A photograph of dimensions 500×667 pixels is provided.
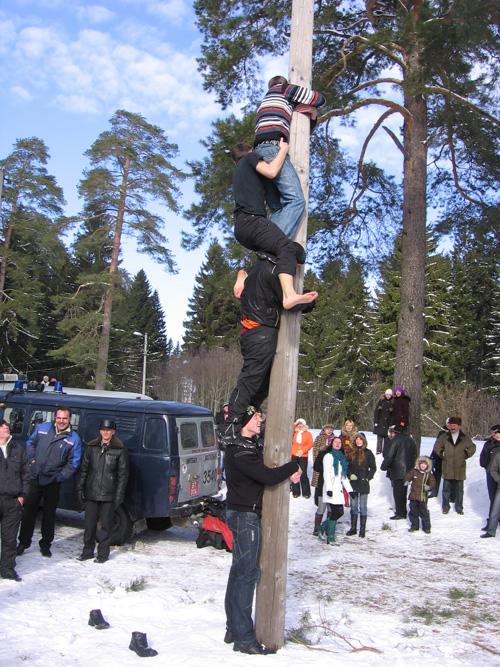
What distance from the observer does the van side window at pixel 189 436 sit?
1016 centimetres

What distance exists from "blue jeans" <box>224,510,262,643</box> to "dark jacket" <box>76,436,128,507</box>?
A: 456cm

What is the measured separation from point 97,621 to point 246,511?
6.68ft

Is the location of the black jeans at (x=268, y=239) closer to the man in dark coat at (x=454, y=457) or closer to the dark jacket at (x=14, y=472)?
the dark jacket at (x=14, y=472)

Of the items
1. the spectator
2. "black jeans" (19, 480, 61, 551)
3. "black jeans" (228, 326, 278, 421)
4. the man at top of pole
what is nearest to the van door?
"black jeans" (19, 480, 61, 551)

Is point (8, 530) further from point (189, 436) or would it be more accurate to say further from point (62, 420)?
point (189, 436)

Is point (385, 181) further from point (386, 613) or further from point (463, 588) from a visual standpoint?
point (386, 613)

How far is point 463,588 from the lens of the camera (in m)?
7.94

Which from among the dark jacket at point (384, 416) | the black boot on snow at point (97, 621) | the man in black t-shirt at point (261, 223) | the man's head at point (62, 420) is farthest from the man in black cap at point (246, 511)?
the dark jacket at point (384, 416)

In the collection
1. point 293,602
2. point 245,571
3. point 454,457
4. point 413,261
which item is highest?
point 413,261

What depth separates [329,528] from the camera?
34.0 feet

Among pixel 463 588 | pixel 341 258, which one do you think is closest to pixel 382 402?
pixel 341 258

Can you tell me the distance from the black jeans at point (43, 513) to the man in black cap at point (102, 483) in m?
0.39

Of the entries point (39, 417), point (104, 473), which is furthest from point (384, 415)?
point (104, 473)

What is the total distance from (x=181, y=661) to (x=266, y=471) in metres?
1.45
